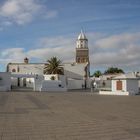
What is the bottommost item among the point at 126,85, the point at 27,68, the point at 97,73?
the point at 126,85

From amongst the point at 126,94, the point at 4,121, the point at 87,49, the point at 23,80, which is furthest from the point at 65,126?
the point at 87,49

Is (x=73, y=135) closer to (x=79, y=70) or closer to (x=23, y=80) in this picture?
(x=23, y=80)

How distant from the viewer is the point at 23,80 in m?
70.6

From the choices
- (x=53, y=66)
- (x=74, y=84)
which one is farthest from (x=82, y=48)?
(x=74, y=84)

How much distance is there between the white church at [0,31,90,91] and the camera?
50.5 meters

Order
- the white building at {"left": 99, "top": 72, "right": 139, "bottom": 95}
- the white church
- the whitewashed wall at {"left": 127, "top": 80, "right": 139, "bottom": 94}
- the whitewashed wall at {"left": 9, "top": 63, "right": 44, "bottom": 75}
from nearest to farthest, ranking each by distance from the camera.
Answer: the white building at {"left": 99, "top": 72, "right": 139, "bottom": 95} < the whitewashed wall at {"left": 127, "top": 80, "right": 139, "bottom": 94} < the white church < the whitewashed wall at {"left": 9, "top": 63, "right": 44, "bottom": 75}

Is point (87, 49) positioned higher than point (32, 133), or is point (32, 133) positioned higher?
point (87, 49)

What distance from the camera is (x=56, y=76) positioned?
58969 mm

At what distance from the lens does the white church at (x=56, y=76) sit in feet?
166

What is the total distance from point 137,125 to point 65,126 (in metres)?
2.75

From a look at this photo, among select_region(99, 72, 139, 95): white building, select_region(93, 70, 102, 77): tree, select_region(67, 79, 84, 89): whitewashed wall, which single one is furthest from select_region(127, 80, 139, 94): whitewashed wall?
select_region(93, 70, 102, 77): tree

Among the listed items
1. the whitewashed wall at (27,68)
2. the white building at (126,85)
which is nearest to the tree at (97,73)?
the whitewashed wall at (27,68)

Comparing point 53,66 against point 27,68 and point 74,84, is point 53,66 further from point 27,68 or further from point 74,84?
point 27,68

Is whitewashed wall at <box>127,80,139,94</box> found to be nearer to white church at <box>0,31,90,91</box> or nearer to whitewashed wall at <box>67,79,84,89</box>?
white church at <box>0,31,90,91</box>
